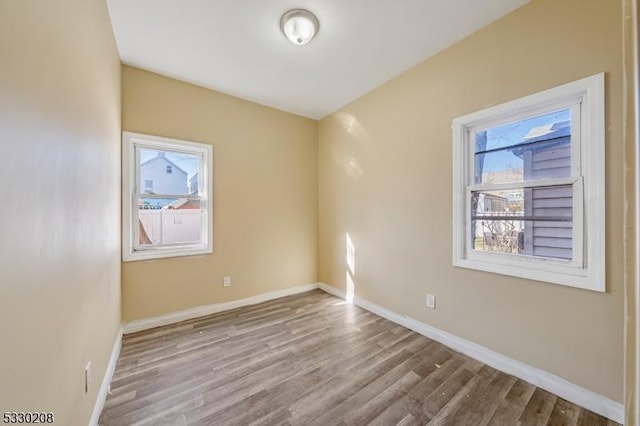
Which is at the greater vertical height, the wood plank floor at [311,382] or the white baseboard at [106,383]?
the white baseboard at [106,383]

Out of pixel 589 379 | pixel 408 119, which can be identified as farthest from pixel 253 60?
pixel 589 379

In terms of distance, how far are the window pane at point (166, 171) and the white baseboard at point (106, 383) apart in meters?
1.45

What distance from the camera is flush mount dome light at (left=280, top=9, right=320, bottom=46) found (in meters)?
1.86

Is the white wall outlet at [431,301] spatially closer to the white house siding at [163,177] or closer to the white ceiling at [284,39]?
the white ceiling at [284,39]

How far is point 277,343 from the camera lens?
2.28 m

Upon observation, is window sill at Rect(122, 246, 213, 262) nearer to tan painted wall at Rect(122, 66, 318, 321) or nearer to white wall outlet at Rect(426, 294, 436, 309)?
tan painted wall at Rect(122, 66, 318, 321)

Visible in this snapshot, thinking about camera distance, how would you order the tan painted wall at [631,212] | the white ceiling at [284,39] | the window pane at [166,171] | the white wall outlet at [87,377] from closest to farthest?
the tan painted wall at [631,212] → the white wall outlet at [87,377] → the white ceiling at [284,39] → the window pane at [166,171]

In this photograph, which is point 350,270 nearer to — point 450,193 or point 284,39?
point 450,193

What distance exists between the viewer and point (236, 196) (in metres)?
3.13

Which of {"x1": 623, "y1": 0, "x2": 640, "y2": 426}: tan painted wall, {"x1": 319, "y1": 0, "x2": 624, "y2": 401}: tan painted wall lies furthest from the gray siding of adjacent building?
{"x1": 623, "y1": 0, "x2": 640, "y2": 426}: tan painted wall

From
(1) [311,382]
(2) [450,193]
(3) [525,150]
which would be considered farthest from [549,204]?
(1) [311,382]

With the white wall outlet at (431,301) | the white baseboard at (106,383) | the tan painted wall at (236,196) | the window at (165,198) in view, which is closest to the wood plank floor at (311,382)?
the white baseboard at (106,383)

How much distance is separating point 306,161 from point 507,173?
8.29 ft

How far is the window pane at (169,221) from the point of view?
8.66ft
